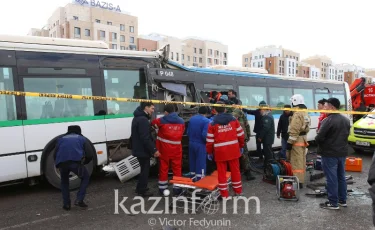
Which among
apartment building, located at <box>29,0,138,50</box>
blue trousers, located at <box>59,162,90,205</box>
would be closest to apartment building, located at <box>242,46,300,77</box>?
apartment building, located at <box>29,0,138,50</box>

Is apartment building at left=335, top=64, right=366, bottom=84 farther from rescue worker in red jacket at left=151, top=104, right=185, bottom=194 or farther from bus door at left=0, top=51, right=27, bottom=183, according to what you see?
bus door at left=0, top=51, right=27, bottom=183

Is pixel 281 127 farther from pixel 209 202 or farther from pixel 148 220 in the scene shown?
pixel 148 220

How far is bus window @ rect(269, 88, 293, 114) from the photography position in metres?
10.7

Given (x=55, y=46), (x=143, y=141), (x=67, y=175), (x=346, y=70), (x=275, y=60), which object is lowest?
(x=67, y=175)

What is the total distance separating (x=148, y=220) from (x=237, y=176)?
6.27 feet

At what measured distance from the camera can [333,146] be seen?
16.3 feet

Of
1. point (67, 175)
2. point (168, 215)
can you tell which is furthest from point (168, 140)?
point (67, 175)

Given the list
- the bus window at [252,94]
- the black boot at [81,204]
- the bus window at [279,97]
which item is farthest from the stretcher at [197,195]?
the bus window at [279,97]

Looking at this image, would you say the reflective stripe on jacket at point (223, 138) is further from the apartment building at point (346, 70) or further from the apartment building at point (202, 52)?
the apartment building at point (346, 70)

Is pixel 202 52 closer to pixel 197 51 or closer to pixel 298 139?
pixel 197 51

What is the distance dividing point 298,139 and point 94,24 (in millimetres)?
71019

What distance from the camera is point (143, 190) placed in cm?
Result: 573

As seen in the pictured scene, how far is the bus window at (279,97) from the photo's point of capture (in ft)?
35.0

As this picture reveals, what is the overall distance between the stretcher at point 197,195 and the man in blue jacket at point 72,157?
1.59 meters
